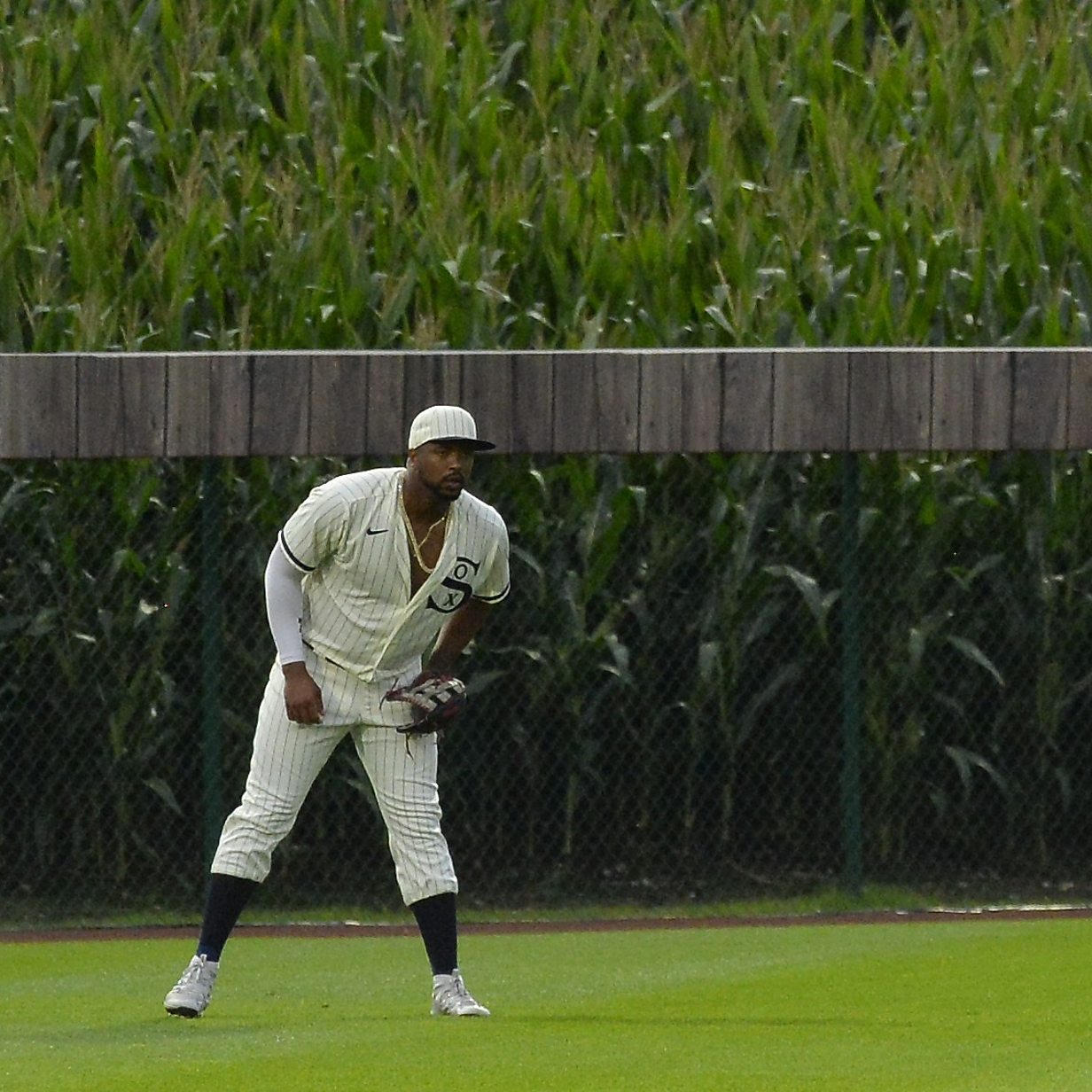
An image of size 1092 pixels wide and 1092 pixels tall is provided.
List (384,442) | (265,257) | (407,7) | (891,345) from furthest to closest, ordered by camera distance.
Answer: (407,7), (265,257), (891,345), (384,442)

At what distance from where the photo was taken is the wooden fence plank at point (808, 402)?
10.2 meters

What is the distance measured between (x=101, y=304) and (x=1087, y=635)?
5.27 m

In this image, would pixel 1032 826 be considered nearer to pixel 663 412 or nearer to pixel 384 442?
pixel 663 412

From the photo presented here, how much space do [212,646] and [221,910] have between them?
3489 millimetres

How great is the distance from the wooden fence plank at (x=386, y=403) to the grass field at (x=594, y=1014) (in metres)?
2.08

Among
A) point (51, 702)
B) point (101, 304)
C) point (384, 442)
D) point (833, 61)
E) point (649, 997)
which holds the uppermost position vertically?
point (833, 61)

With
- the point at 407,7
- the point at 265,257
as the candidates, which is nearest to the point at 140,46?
the point at 407,7

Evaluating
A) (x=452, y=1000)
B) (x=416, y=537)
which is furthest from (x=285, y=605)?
(x=452, y=1000)

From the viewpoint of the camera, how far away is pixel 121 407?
10.2 meters

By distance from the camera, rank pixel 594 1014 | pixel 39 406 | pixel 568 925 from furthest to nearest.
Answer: pixel 568 925
pixel 39 406
pixel 594 1014

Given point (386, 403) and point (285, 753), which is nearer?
point (285, 753)

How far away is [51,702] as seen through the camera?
11055mm

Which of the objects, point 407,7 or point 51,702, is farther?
point 407,7

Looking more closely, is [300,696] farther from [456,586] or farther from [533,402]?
[533,402]
